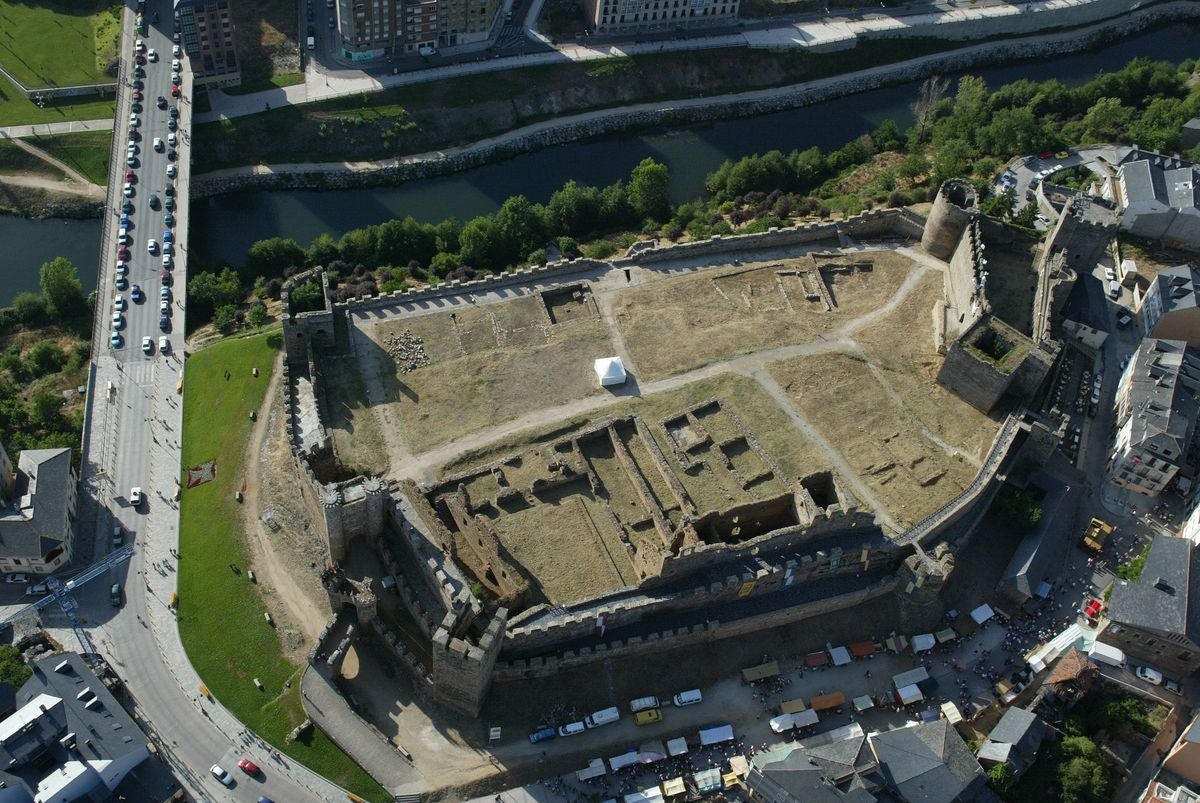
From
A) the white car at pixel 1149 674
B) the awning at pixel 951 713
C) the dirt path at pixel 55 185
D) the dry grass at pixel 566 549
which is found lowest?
the awning at pixel 951 713

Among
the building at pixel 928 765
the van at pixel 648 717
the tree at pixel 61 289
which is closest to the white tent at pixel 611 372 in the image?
the van at pixel 648 717

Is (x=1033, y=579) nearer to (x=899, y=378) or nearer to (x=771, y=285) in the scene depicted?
(x=899, y=378)

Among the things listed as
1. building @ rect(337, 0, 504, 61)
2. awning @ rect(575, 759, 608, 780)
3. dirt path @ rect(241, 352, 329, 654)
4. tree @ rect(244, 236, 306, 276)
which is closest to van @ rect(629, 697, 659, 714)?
awning @ rect(575, 759, 608, 780)

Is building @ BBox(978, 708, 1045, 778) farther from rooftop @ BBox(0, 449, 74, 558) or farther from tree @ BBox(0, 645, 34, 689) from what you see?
rooftop @ BBox(0, 449, 74, 558)

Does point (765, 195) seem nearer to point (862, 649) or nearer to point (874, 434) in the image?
point (874, 434)

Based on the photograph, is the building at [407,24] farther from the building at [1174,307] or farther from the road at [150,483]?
the building at [1174,307]

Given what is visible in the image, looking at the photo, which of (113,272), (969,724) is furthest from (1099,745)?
(113,272)

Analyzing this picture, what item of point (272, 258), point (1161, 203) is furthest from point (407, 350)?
point (1161, 203)
